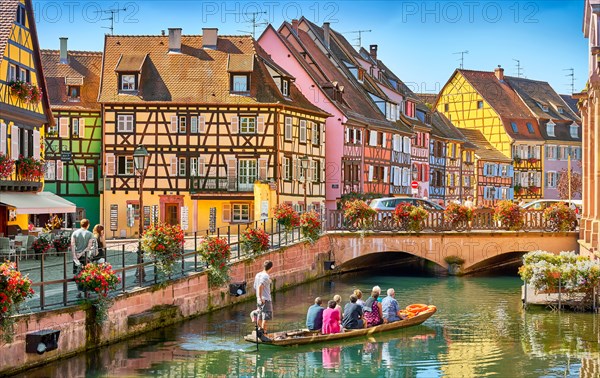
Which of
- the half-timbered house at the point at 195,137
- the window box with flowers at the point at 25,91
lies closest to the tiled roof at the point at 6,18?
the window box with flowers at the point at 25,91

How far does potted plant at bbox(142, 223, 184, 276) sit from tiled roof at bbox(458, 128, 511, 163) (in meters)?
57.6

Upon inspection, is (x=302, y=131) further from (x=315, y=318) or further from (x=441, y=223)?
(x=315, y=318)

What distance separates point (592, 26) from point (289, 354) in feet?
69.3

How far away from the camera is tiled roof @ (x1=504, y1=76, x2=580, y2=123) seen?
286ft

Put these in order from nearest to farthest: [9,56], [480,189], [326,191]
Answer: [9,56] < [326,191] < [480,189]

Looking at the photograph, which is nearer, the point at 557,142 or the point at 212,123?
the point at 212,123

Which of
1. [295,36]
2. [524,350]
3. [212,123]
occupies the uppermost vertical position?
[295,36]

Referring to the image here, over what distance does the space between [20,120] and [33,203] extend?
139 inches

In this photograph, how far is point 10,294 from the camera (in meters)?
18.9

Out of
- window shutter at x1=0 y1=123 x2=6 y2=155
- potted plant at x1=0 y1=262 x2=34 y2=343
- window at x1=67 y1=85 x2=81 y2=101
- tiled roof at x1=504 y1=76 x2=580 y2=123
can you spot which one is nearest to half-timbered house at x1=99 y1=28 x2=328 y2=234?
window at x1=67 y1=85 x2=81 y2=101

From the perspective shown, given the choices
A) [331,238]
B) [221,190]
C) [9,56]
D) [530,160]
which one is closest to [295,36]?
[221,190]

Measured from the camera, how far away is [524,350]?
80.0 ft

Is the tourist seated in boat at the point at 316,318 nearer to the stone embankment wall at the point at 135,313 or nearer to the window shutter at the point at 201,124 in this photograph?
the stone embankment wall at the point at 135,313

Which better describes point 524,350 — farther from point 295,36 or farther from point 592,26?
point 295,36
